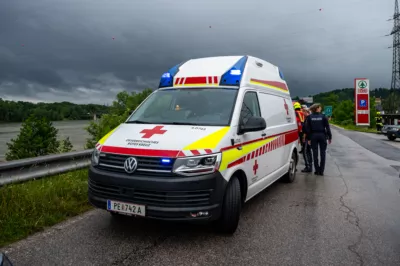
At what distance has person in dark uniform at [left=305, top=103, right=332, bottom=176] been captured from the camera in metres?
8.34

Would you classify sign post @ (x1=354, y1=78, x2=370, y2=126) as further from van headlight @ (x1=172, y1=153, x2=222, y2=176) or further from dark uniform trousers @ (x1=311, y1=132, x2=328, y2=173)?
van headlight @ (x1=172, y1=153, x2=222, y2=176)

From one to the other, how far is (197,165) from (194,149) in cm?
18

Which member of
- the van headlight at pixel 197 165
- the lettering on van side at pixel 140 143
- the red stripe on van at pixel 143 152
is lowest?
the van headlight at pixel 197 165

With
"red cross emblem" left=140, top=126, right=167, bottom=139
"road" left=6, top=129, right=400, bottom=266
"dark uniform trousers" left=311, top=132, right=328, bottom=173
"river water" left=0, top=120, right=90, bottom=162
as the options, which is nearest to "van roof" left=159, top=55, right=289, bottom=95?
"red cross emblem" left=140, top=126, right=167, bottom=139

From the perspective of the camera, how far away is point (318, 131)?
8.43 metres

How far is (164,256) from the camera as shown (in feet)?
11.5

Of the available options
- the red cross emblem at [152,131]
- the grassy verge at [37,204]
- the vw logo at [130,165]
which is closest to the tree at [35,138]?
the grassy verge at [37,204]

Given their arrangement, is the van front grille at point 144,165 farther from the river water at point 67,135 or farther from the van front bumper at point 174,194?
the river water at point 67,135

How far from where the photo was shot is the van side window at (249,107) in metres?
4.53

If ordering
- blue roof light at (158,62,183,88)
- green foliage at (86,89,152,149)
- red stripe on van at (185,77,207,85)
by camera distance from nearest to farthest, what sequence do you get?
1. red stripe on van at (185,77,207,85)
2. blue roof light at (158,62,183,88)
3. green foliage at (86,89,152,149)

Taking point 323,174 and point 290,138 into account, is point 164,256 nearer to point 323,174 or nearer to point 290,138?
point 290,138

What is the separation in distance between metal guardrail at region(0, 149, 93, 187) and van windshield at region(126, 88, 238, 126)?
1.84m

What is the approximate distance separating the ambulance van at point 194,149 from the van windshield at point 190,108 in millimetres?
14

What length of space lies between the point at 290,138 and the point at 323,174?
2.24 metres
